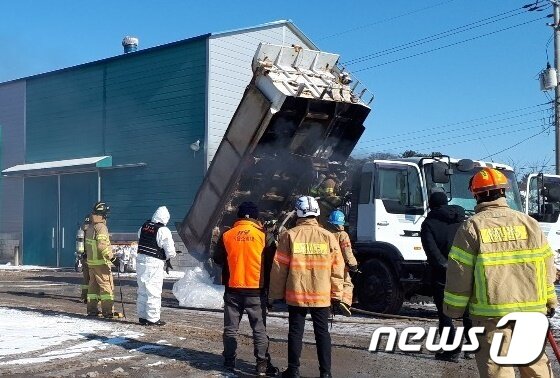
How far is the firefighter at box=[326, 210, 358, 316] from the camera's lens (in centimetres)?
699

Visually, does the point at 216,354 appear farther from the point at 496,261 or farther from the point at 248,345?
the point at 496,261

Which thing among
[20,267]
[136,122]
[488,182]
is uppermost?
[136,122]

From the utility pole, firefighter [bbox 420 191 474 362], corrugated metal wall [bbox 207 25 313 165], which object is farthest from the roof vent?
firefighter [bbox 420 191 474 362]

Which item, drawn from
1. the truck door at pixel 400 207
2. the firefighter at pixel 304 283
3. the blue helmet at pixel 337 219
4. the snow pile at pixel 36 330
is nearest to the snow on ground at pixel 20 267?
the snow pile at pixel 36 330

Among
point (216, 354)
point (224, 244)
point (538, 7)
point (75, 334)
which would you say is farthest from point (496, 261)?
point (538, 7)

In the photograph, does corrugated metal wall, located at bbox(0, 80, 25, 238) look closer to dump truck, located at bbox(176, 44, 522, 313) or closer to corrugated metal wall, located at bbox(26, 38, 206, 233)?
corrugated metal wall, located at bbox(26, 38, 206, 233)

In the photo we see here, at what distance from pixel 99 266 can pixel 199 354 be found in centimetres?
340

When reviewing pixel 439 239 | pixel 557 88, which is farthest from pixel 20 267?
pixel 439 239

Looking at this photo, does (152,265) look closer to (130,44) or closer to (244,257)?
(244,257)

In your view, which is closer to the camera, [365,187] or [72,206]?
[365,187]

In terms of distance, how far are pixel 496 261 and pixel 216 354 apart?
406cm

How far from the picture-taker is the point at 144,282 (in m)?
9.01

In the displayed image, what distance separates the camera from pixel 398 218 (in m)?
10.2

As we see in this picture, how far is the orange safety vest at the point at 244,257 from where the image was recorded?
6570mm
